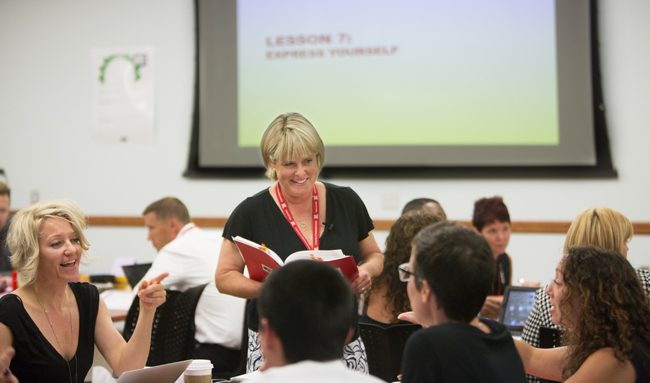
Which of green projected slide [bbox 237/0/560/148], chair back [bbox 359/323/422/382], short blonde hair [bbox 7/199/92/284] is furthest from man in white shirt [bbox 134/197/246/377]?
green projected slide [bbox 237/0/560/148]

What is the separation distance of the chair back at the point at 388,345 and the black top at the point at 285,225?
424mm

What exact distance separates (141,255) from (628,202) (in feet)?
13.7

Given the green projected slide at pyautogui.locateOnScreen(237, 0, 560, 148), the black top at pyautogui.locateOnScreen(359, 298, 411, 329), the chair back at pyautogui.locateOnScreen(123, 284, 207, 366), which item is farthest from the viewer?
the green projected slide at pyautogui.locateOnScreen(237, 0, 560, 148)

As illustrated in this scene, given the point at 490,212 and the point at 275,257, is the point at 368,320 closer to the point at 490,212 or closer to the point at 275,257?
the point at 275,257

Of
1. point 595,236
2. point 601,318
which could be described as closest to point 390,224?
point 595,236

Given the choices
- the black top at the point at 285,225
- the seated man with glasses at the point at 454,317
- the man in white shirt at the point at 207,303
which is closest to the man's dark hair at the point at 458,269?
the seated man with glasses at the point at 454,317

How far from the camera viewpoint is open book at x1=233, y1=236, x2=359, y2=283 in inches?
72.1

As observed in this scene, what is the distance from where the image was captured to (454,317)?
1.34 metres

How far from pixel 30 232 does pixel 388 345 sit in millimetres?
1449

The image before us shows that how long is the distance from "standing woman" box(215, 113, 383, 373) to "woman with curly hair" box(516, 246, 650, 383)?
2.15 feet

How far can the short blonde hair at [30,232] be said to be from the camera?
1898 millimetres

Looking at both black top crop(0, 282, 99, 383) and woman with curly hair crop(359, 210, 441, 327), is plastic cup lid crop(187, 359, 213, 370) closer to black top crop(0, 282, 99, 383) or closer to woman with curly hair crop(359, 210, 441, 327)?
black top crop(0, 282, 99, 383)

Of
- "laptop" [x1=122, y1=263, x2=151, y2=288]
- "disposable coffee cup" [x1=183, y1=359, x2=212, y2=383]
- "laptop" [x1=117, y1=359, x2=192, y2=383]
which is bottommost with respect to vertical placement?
"disposable coffee cup" [x1=183, y1=359, x2=212, y2=383]

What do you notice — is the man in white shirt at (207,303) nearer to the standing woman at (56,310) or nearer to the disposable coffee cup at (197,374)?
the standing woman at (56,310)
